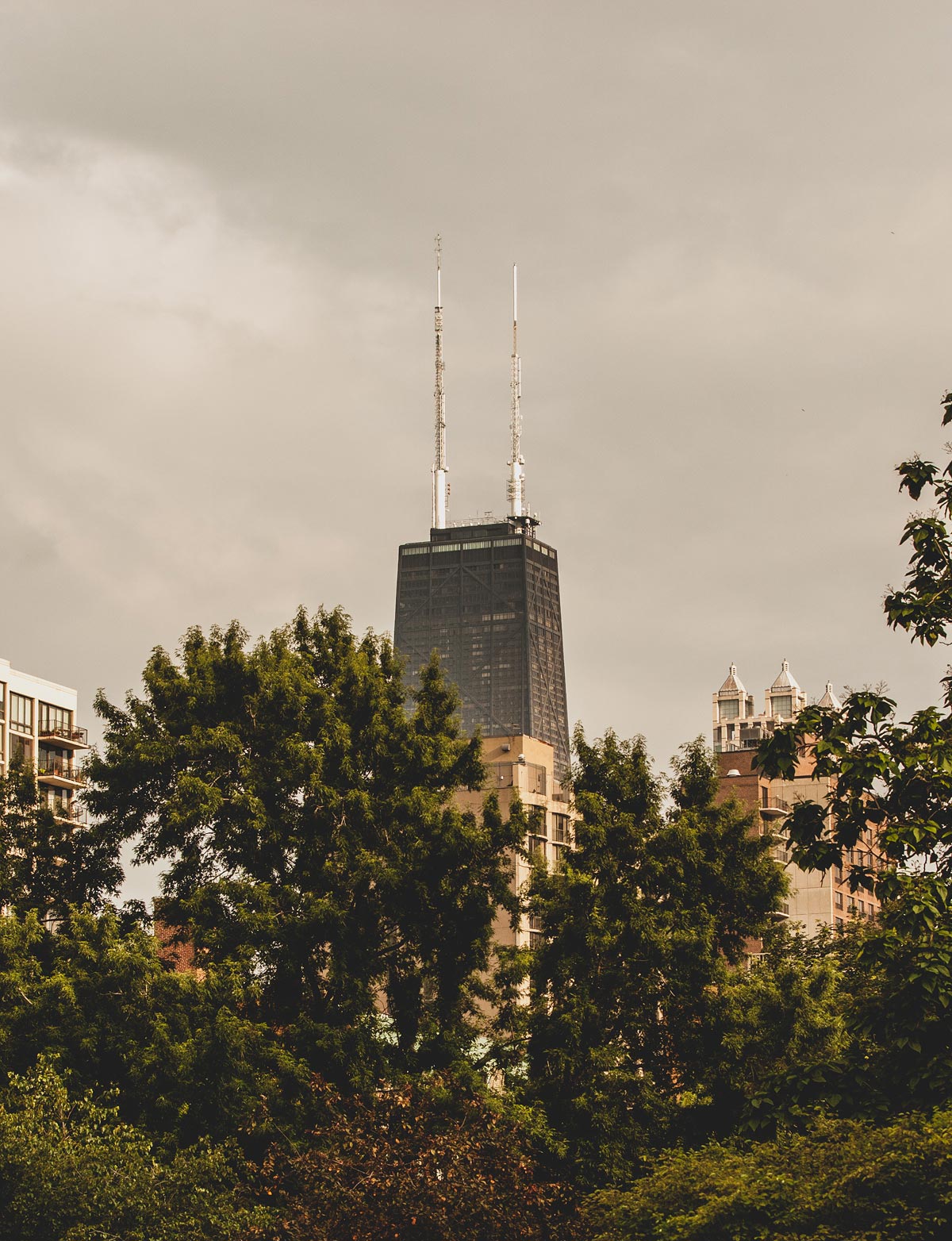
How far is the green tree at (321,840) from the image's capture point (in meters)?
44.2

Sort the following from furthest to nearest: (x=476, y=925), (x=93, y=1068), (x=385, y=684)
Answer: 1. (x=385, y=684)
2. (x=476, y=925)
3. (x=93, y=1068)

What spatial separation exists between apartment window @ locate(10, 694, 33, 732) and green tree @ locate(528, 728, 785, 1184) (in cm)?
8095

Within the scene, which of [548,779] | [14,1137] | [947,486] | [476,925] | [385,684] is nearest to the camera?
[947,486]

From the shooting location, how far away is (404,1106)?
36969 mm

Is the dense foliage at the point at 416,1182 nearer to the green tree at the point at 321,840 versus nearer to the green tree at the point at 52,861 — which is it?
the green tree at the point at 321,840

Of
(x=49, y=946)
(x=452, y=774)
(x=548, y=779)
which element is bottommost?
(x=49, y=946)

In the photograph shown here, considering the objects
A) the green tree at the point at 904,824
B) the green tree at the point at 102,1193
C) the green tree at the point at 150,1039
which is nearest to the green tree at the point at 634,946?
the green tree at the point at 150,1039

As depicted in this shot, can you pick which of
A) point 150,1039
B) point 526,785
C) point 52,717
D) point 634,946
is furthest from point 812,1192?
point 52,717

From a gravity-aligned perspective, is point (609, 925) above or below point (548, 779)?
below

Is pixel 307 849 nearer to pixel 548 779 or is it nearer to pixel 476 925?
pixel 476 925

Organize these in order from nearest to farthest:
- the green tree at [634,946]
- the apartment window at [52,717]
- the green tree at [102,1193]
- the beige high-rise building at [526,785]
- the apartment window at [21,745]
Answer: the green tree at [102,1193] → the green tree at [634,946] → the beige high-rise building at [526,785] → the apartment window at [21,745] → the apartment window at [52,717]

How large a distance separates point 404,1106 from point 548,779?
87892 mm

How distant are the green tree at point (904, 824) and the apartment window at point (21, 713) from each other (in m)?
105

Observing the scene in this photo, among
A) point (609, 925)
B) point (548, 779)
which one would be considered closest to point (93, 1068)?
point (609, 925)
